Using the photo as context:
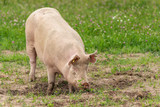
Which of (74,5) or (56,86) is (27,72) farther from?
(74,5)

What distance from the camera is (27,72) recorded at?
24.7 feet

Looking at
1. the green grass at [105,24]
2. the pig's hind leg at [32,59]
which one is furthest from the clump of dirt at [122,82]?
the green grass at [105,24]

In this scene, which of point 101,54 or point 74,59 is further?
point 101,54

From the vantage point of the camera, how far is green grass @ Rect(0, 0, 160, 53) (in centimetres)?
902

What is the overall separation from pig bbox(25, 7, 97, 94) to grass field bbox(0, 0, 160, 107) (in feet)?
1.01

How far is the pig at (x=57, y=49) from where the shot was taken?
5449 mm

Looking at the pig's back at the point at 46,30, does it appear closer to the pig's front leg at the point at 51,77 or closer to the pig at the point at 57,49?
the pig at the point at 57,49

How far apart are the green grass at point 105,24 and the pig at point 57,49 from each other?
7.45 feet

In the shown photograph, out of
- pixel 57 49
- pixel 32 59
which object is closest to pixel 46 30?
pixel 57 49

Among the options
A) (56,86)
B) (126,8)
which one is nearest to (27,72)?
(56,86)

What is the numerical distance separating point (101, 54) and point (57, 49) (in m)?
3.03

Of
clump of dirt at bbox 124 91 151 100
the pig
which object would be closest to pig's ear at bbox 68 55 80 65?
the pig

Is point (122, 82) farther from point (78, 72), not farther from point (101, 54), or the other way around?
point (101, 54)

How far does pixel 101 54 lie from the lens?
8.66 meters
